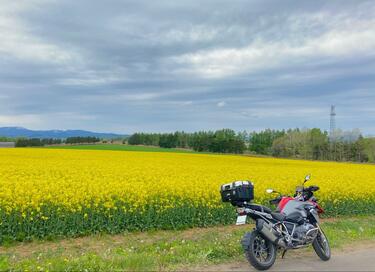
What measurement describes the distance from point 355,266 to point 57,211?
21.9 feet

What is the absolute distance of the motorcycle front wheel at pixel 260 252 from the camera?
646 centimetres

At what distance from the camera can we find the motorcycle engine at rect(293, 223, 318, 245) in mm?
7340

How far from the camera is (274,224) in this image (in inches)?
277

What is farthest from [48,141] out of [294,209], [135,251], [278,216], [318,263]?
[318,263]

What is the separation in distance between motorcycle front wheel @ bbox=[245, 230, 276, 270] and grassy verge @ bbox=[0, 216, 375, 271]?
0.79 m

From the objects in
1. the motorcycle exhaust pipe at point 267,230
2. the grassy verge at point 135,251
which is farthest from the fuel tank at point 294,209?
the grassy verge at point 135,251

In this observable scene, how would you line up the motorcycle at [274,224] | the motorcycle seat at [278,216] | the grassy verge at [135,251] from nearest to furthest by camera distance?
the grassy verge at [135,251] → the motorcycle at [274,224] → the motorcycle seat at [278,216]

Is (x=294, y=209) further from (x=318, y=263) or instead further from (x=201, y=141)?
(x=201, y=141)

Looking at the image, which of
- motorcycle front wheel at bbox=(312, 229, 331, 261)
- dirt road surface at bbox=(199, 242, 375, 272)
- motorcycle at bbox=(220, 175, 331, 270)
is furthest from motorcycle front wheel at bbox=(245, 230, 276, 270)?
motorcycle front wheel at bbox=(312, 229, 331, 261)

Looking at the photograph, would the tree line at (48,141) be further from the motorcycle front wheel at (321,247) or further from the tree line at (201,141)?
the motorcycle front wheel at (321,247)

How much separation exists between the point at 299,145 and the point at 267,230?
8257 centimetres

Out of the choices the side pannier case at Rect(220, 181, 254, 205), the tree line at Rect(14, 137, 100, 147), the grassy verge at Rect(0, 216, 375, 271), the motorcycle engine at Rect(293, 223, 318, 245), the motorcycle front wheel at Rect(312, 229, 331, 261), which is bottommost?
the grassy verge at Rect(0, 216, 375, 271)

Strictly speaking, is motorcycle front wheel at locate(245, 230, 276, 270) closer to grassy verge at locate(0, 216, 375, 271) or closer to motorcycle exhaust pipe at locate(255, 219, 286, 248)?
motorcycle exhaust pipe at locate(255, 219, 286, 248)

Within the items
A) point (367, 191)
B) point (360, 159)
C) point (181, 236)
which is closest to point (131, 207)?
point (181, 236)
